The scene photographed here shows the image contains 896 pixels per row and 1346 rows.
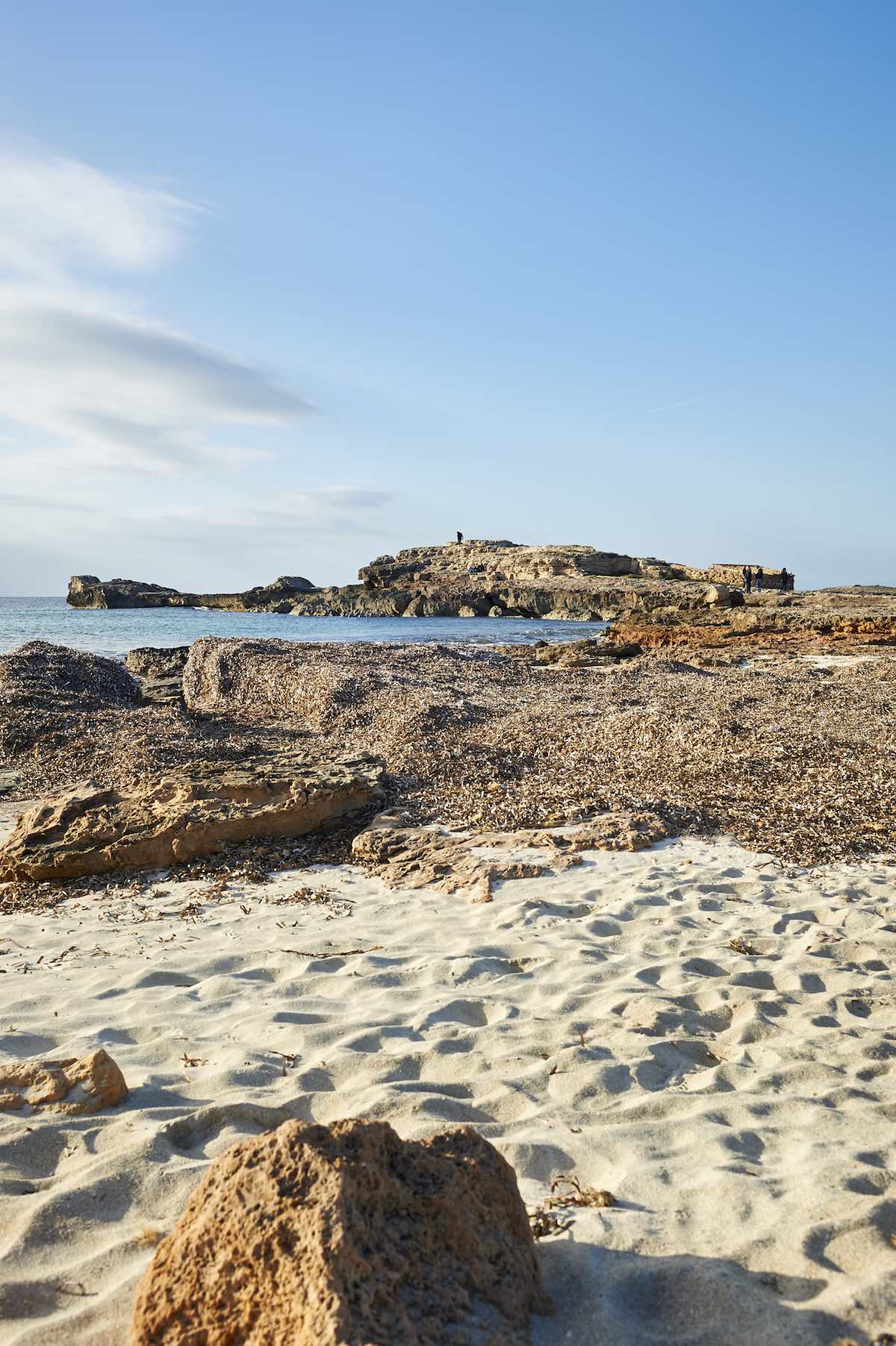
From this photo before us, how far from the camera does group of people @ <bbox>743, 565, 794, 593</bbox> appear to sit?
49.8m

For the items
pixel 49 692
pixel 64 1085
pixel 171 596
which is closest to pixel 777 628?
pixel 49 692

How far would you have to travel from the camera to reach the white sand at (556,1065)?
6.95 feet

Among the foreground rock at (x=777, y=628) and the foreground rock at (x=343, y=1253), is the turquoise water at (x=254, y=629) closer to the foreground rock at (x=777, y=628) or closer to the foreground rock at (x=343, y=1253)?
the foreground rock at (x=777, y=628)

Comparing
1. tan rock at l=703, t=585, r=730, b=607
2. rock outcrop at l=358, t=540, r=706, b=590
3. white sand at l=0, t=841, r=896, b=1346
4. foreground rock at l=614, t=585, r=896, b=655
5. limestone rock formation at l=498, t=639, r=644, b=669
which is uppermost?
rock outcrop at l=358, t=540, r=706, b=590

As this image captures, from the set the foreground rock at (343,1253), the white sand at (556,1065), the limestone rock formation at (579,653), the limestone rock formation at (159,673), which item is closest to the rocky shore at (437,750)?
the limestone rock formation at (159,673)

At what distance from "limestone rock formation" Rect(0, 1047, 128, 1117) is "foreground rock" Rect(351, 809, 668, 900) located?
118 inches

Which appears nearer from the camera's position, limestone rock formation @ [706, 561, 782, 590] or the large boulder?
the large boulder

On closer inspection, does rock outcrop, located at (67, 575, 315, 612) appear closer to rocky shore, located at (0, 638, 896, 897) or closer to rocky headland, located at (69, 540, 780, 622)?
rocky headland, located at (69, 540, 780, 622)

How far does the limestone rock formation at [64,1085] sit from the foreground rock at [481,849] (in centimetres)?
300

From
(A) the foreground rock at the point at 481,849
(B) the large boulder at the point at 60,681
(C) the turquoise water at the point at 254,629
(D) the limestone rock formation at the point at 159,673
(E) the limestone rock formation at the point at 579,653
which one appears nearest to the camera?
(A) the foreground rock at the point at 481,849

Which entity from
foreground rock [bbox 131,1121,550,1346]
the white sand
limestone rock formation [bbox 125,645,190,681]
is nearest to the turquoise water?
limestone rock formation [bbox 125,645,190,681]

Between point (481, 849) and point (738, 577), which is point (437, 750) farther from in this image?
point (738, 577)

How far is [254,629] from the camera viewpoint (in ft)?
157

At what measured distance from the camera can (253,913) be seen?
5.64 m
